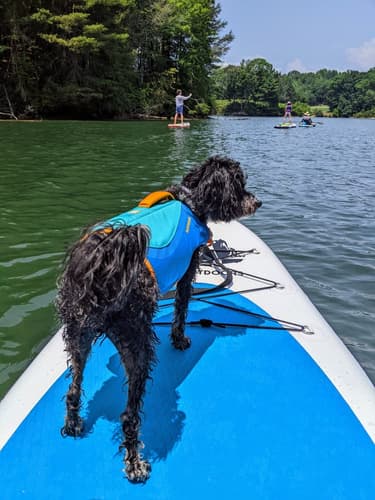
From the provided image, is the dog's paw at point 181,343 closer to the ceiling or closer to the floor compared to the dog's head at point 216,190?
closer to the floor

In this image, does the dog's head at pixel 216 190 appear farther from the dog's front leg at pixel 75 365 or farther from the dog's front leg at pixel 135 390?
the dog's front leg at pixel 75 365

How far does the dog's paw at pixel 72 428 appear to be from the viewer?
256 cm

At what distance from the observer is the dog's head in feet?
10.6

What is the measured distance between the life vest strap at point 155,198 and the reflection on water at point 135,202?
0.43m

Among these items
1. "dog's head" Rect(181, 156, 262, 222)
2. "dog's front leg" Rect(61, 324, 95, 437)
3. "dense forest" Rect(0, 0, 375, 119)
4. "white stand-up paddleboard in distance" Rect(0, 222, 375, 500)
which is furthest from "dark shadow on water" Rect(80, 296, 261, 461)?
"dense forest" Rect(0, 0, 375, 119)

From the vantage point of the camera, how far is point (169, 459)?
2426mm

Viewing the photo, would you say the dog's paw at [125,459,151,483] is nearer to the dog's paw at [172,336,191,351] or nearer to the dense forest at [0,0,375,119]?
the dog's paw at [172,336,191,351]

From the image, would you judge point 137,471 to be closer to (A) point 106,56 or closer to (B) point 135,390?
(B) point 135,390

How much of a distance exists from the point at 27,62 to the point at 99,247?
139ft

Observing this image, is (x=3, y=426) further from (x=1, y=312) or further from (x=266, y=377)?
(x=1, y=312)

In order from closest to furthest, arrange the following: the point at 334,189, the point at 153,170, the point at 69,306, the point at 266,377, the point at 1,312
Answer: the point at 69,306, the point at 266,377, the point at 1,312, the point at 334,189, the point at 153,170

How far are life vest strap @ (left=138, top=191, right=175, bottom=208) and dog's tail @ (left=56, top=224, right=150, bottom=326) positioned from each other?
0.80 metres

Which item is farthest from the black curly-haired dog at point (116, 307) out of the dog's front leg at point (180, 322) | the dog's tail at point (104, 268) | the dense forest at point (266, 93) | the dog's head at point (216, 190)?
the dense forest at point (266, 93)

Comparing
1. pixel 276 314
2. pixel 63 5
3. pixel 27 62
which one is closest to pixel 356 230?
pixel 276 314
